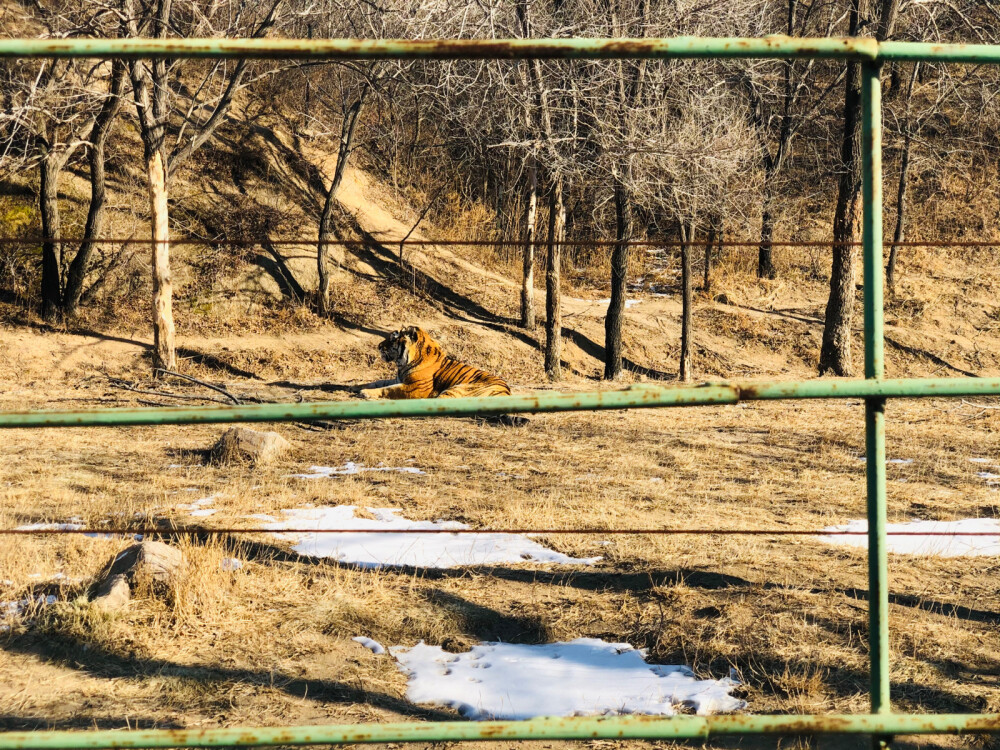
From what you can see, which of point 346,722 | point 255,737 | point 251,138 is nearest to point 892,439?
point 346,722

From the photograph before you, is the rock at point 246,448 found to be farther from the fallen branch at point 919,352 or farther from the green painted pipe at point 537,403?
the fallen branch at point 919,352

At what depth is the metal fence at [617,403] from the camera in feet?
6.03

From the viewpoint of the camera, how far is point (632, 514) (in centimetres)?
671

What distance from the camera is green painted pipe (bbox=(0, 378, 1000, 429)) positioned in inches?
73.7

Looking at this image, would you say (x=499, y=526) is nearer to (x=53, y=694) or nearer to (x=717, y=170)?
(x=53, y=694)

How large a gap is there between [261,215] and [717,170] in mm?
9772

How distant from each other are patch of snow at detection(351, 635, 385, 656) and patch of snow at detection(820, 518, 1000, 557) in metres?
3.09

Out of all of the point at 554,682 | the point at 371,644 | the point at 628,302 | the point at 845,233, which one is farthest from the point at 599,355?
the point at 554,682

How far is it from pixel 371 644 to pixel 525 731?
2406 mm

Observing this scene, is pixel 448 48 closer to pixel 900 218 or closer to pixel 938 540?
pixel 938 540

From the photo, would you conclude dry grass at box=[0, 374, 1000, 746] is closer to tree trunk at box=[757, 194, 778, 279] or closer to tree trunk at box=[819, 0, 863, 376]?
tree trunk at box=[819, 0, 863, 376]

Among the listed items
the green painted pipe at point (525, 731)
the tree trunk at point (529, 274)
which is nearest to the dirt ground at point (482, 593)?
the green painted pipe at point (525, 731)

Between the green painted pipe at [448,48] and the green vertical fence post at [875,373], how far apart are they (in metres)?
0.12

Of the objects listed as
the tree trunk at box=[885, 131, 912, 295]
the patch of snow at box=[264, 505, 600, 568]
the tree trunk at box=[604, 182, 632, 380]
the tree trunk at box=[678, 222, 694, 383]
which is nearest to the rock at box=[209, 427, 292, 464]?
the patch of snow at box=[264, 505, 600, 568]
